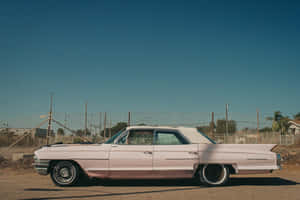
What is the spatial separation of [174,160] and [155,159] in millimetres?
442

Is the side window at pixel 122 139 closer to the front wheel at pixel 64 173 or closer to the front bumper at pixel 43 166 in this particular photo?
the front wheel at pixel 64 173

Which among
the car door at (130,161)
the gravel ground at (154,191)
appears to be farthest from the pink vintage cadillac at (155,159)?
the gravel ground at (154,191)

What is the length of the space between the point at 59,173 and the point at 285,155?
10.7m

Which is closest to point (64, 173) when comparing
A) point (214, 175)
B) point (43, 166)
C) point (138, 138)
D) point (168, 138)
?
point (43, 166)

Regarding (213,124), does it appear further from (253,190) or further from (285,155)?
(253,190)

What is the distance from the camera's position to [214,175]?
7.03 meters

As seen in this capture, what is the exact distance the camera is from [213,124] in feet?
42.5

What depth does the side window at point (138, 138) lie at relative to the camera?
23.3 feet

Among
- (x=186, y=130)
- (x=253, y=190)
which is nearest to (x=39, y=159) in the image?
(x=186, y=130)

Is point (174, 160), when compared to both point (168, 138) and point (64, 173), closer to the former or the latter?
point (168, 138)

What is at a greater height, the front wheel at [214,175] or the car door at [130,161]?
the car door at [130,161]

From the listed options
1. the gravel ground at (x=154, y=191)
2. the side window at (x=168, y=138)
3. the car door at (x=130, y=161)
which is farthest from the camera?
the side window at (x=168, y=138)

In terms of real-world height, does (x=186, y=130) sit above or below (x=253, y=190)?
above

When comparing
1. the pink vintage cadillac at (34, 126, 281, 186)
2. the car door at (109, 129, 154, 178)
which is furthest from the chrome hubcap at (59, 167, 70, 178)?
the car door at (109, 129, 154, 178)
